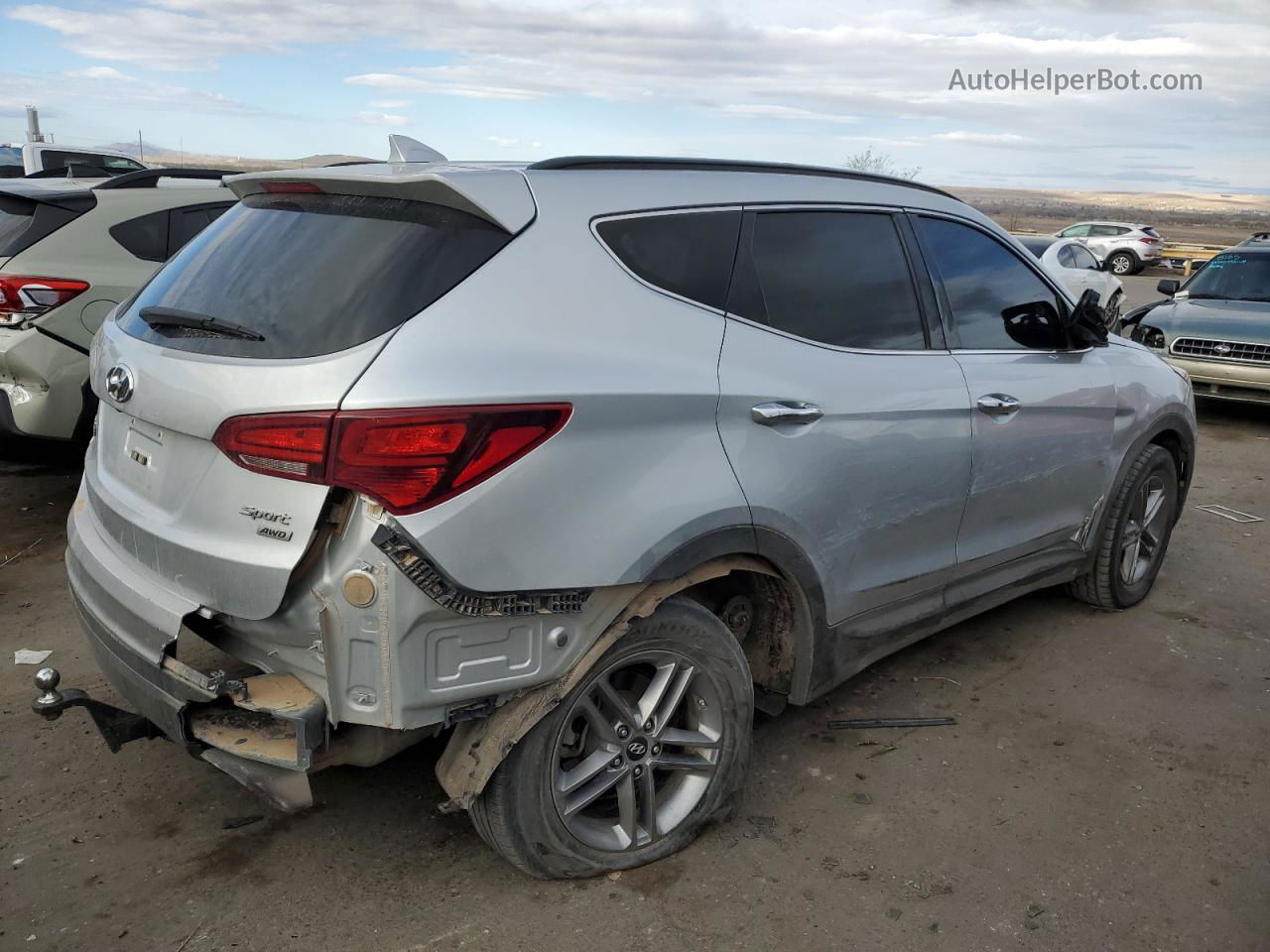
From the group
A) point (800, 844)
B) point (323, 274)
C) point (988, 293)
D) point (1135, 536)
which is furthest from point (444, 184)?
point (1135, 536)

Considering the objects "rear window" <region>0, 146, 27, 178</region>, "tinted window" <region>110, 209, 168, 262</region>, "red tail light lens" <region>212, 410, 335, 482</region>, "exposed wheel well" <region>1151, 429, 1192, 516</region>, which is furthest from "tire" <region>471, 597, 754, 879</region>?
"rear window" <region>0, 146, 27, 178</region>

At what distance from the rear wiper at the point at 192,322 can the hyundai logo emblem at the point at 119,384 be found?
0.15 metres

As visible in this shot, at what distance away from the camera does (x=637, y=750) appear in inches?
110

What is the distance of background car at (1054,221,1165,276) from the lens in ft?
104

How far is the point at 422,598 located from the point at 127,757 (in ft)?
5.63

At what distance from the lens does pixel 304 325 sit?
2418 millimetres

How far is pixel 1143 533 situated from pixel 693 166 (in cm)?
309

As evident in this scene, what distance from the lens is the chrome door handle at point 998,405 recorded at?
12.0ft

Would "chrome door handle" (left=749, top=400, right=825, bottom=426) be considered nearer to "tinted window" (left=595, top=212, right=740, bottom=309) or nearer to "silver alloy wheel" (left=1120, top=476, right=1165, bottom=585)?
"tinted window" (left=595, top=212, right=740, bottom=309)

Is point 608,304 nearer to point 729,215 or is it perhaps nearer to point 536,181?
point 536,181

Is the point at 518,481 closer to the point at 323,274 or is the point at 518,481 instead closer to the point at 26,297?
the point at 323,274

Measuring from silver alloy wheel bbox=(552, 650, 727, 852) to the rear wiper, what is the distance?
1.19 meters

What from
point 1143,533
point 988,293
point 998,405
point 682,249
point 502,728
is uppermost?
point 682,249

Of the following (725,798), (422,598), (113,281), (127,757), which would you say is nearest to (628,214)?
(422,598)
